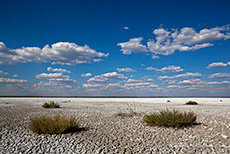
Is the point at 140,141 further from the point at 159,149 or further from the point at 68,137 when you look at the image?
the point at 68,137

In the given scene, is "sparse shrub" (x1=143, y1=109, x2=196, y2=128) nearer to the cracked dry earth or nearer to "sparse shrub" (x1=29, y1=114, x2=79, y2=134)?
the cracked dry earth

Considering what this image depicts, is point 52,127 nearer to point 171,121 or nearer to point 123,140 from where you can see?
point 123,140

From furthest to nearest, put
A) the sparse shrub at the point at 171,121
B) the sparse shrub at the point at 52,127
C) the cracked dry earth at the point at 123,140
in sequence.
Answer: the sparse shrub at the point at 171,121
the sparse shrub at the point at 52,127
the cracked dry earth at the point at 123,140

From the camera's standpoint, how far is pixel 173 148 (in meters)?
6.04

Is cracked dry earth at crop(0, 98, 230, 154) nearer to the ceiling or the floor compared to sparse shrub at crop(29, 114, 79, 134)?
nearer to the floor

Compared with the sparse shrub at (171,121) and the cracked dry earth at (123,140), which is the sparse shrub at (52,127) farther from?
the sparse shrub at (171,121)

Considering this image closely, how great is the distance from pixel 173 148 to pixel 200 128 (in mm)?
3263

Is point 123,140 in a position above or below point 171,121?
below

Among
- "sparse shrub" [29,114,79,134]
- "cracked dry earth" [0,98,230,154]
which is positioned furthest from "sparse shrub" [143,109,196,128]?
"sparse shrub" [29,114,79,134]

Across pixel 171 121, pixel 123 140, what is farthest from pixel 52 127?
pixel 171 121

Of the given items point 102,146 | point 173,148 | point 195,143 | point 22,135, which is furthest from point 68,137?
point 195,143

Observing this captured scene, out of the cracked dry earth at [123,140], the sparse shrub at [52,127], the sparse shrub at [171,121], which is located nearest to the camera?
the cracked dry earth at [123,140]

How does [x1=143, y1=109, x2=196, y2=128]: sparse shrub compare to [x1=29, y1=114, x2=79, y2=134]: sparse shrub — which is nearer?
[x1=29, y1=114, x2=79, y2=134]: sparse shrub

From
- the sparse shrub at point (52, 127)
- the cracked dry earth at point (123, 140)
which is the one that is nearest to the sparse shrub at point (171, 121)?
the cracked dry earth at point (123, 140)
